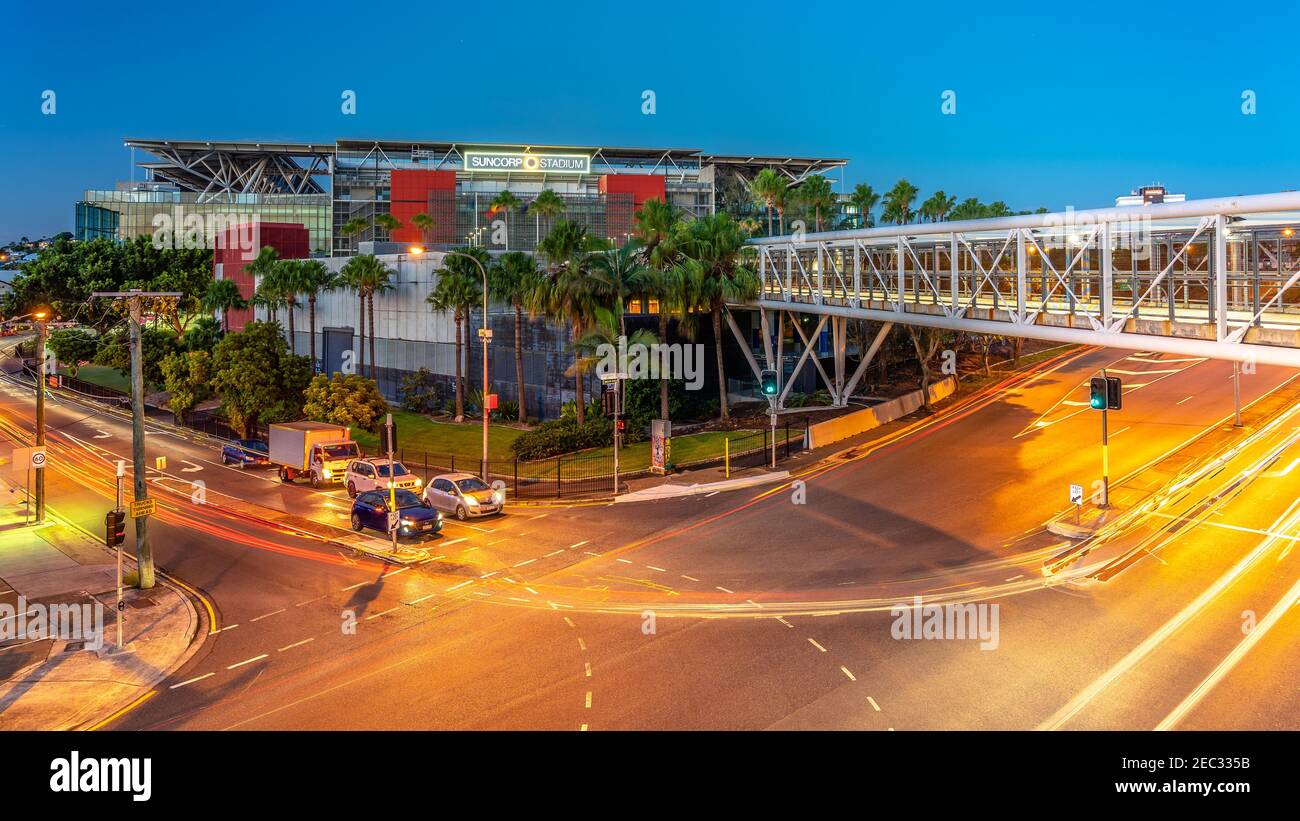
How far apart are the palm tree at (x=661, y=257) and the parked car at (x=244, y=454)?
21.1 meters

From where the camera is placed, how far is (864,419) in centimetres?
4169

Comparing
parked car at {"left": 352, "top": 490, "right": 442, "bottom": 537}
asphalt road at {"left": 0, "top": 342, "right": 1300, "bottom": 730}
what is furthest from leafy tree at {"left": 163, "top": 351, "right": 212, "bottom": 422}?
parked car at {"left": 352, "top": 490, "right": 442, "bottom": 537}

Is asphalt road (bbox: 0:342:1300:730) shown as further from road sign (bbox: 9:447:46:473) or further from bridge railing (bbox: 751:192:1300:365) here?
bridge railing (bbox: 751:192:1300:365)

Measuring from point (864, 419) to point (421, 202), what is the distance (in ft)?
236

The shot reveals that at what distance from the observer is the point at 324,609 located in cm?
1992

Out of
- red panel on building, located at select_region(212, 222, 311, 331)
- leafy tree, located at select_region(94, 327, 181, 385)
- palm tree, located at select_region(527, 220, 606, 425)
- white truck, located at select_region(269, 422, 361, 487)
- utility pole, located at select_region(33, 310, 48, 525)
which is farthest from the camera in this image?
red panel on building, located at select_region(212, 222, 311, 331)

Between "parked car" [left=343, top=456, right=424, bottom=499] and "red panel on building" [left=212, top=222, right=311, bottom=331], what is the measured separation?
74.6m

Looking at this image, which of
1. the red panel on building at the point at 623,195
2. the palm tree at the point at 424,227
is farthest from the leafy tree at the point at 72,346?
the red panel on building at the point at 623,195

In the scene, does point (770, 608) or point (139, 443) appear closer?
point (770, 608)

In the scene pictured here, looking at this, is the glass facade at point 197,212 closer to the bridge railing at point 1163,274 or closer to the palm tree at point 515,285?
the palm tree at point 515,285

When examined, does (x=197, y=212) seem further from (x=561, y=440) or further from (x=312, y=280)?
(x=561, y=440)

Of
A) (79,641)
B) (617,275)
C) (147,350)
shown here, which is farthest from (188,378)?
Answer: (79,641)

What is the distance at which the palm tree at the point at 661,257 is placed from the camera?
134ft

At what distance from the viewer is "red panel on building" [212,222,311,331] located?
104 m
